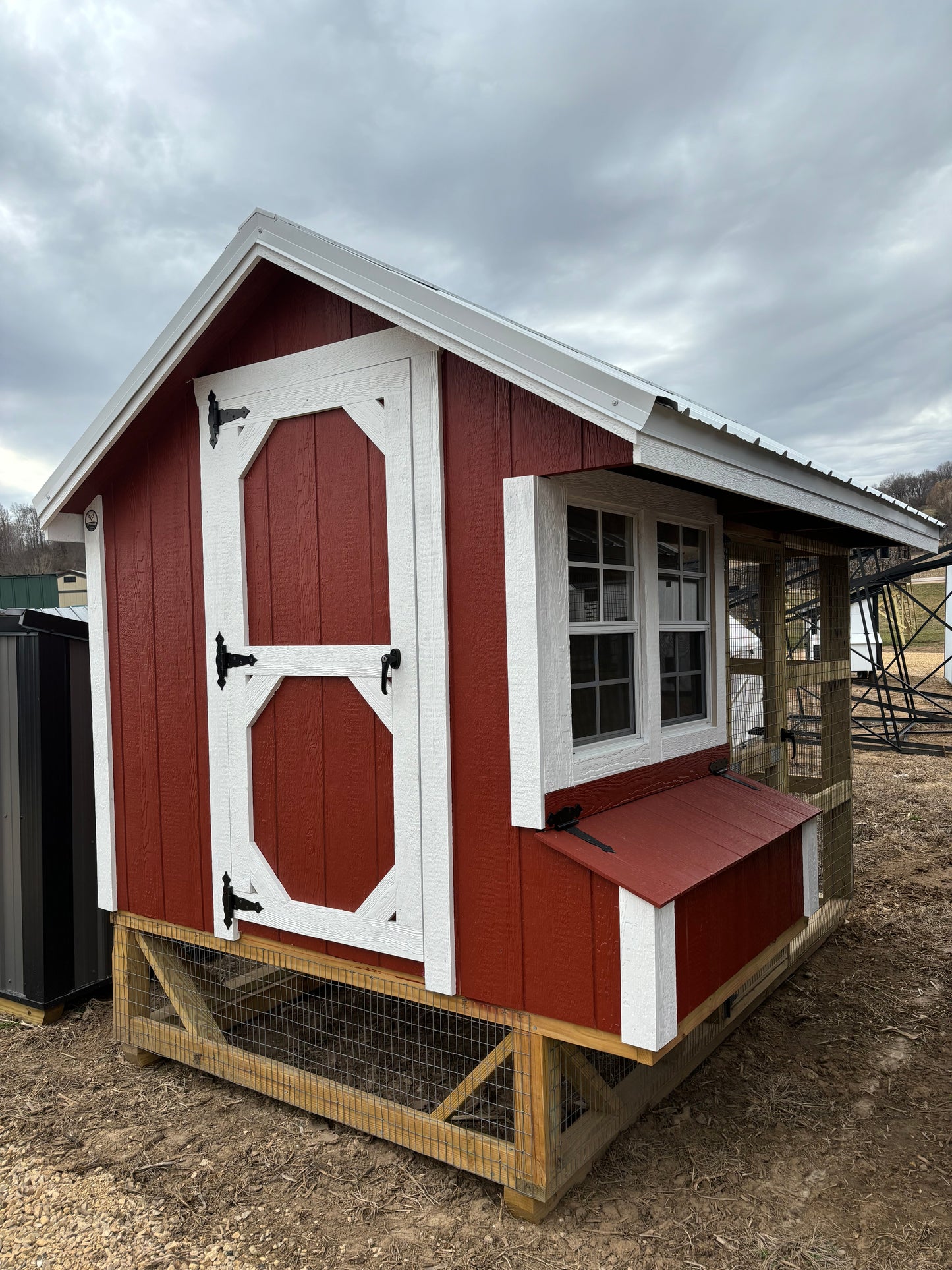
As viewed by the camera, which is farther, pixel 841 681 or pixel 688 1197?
pixel 841 681

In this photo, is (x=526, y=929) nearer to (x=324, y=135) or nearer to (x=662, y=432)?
(x=662, y=432)

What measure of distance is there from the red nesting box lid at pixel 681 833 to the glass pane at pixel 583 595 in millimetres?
698

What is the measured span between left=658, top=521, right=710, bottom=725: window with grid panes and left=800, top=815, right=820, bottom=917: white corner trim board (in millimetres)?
637

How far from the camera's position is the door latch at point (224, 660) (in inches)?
137

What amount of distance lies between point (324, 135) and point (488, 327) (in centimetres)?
467

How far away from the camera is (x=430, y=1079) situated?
3758mm

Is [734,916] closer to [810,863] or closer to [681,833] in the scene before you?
[681,833]

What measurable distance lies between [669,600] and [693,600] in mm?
250

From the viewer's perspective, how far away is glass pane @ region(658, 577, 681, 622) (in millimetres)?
3420

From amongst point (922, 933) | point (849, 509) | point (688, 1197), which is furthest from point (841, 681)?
point (688, 1197)

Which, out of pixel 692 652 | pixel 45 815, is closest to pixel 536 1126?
pixel 692 652

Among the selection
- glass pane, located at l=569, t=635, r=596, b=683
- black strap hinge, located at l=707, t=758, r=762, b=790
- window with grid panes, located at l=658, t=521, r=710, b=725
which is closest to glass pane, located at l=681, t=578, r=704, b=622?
window with grid panes, located at l=658, t=521, r=710, b=725

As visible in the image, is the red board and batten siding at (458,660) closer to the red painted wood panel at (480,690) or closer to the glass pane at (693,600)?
the red painted wood panel at (480,690)

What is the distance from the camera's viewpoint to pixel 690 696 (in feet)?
12.1
